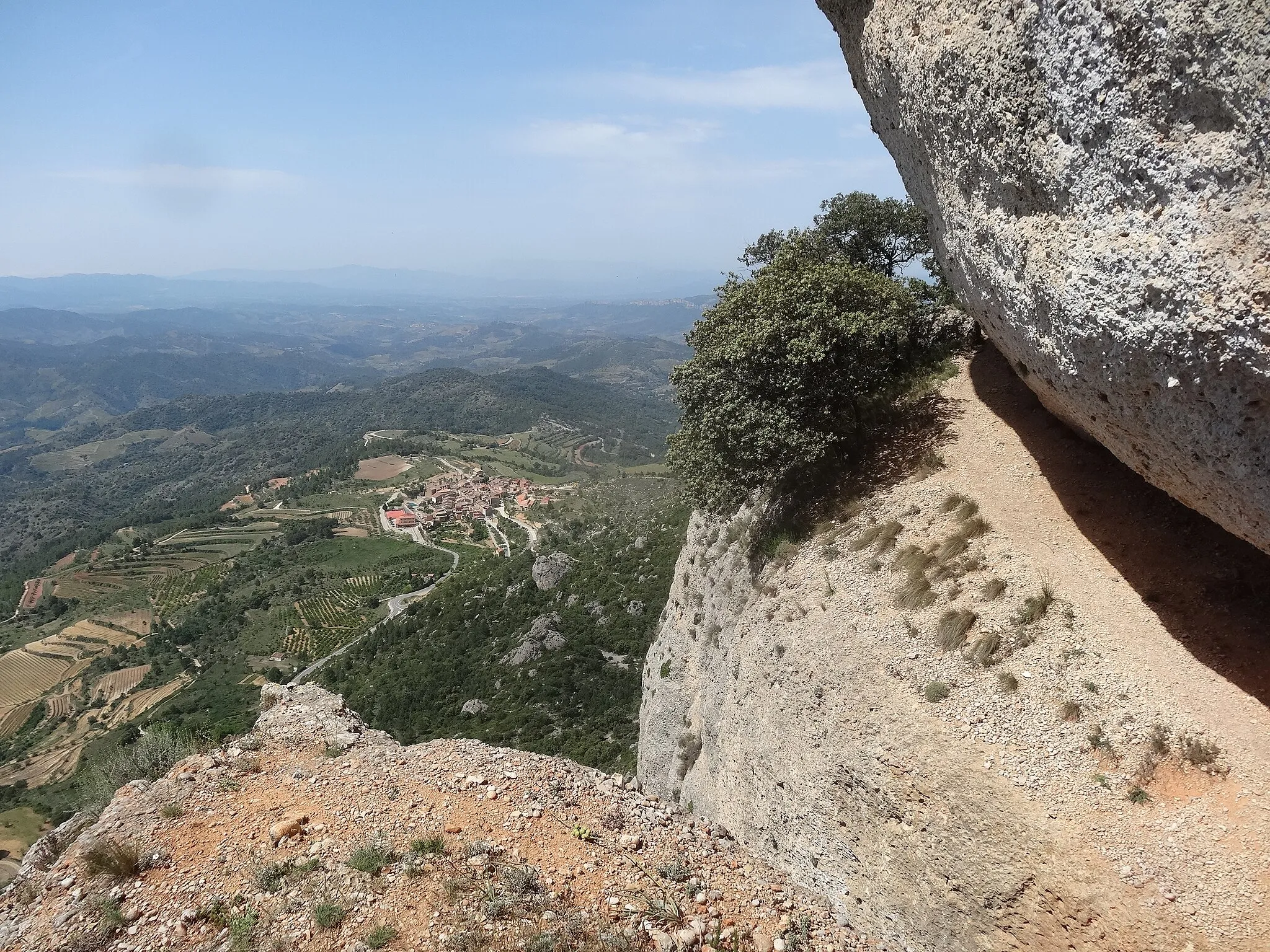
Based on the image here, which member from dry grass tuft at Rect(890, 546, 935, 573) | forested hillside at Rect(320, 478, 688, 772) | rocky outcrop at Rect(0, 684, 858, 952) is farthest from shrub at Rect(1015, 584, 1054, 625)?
forested hillside at Rect(320, 478, 688, 772)

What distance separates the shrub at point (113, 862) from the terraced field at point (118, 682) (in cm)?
10109

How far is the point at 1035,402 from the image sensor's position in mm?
18750

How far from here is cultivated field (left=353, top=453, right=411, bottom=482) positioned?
17712 cm

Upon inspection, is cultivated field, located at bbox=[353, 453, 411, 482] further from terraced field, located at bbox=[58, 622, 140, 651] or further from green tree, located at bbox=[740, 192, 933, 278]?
green tree, located at bbox=[740, 192, 933, 278]

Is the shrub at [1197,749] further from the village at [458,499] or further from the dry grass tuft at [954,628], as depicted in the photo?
the village at [458,499]

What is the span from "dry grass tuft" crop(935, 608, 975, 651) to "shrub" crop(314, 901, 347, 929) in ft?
41.3

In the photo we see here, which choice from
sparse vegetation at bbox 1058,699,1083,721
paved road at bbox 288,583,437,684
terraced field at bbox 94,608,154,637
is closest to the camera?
sparse vegetation at bbox 1058,699,1083,721

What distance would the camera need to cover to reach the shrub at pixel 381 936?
875 cm

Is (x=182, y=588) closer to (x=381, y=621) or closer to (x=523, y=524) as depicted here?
(x=381, y=621)

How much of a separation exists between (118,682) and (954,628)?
11601cm

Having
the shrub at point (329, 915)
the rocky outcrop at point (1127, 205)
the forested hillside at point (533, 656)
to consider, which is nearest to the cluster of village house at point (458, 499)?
the forested hillside at point (533, 656)

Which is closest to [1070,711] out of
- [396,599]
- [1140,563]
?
[1140,563]

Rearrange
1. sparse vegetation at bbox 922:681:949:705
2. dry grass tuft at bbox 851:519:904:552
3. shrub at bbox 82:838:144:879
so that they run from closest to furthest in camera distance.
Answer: shrub at bbox 82:838:144:879 → sparse vegetation at bbox 922:681:949:705 → dry grass tuft at bbox 851:519:904:552

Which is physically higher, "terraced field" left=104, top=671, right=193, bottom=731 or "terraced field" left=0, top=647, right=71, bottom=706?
"terraced field" left=104, top=671, right=193, bottom=731
